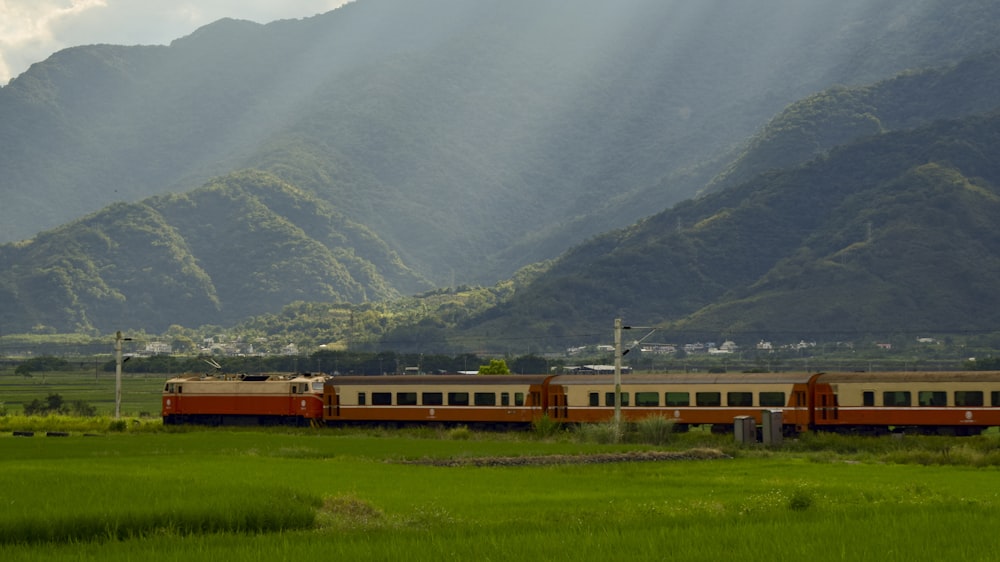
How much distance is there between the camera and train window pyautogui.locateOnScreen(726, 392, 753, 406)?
2581 inches

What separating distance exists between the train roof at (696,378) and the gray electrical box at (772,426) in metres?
4.31

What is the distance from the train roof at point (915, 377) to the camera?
61.9 meters

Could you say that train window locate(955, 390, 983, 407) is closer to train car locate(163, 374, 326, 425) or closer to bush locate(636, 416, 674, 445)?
bush locate(636, 416, 674, 445)

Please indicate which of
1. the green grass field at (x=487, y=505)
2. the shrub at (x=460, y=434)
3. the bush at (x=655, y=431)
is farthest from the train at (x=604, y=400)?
the green grass field at (x=487, y=505)

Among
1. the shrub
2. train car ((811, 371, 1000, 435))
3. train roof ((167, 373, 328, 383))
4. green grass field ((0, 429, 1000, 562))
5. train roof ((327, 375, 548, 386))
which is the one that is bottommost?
green grass field ((0, 429, 1000, 562))

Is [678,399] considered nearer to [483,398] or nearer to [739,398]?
[739,398]

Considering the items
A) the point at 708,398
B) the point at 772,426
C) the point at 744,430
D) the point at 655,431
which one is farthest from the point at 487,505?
the point at 708,398

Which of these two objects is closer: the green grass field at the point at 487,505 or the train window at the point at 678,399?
the green grass field at the point at 487,505

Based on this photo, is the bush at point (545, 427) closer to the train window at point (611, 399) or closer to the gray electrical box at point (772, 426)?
the train window at point (611, 399)

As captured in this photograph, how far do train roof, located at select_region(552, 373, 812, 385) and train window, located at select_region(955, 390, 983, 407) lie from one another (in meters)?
6.96

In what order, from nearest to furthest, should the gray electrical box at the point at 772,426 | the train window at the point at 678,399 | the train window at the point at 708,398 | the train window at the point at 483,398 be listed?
the gray electrical box at the point at 772,426
the train window at the point at 708,398
the train window at the point at 678,399
the train window at the point at 483,398

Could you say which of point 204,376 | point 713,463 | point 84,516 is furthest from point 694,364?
point 84,516

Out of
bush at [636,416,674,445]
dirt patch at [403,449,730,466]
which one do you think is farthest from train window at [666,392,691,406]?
dirt patch at [403,449,730,466]

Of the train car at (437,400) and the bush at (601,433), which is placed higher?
the train car at (437,400)
